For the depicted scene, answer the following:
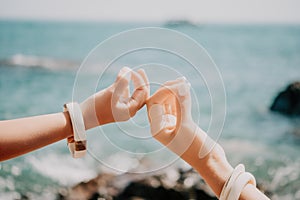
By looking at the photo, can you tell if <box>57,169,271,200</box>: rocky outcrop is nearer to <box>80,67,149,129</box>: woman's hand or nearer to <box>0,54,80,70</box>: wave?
<box>80,67,149,129</box>: woman's hand

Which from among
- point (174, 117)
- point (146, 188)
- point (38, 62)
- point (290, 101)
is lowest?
point (146, 188)

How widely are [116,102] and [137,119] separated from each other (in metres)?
0.21

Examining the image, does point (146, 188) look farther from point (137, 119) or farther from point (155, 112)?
point (155, 112)

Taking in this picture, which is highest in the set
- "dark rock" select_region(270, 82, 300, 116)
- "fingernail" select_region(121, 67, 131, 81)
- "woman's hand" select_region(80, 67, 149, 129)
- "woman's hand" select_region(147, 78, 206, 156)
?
"dark rock" select_region(270, 82, 300, 116)

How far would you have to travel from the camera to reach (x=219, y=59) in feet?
35.0

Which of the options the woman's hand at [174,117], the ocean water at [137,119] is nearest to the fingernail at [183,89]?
the woman's hand at [174,117]

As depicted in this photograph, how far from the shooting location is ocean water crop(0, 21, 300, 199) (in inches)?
30.7

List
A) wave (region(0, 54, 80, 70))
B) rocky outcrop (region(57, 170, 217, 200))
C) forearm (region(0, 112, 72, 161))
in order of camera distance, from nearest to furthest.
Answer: forearm (region(0, 112, 72, 161)), rocky outcrop (region(57, 170, 217, 200)), wave (region(0, 54, 80, 70))

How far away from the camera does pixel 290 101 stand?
5676mm

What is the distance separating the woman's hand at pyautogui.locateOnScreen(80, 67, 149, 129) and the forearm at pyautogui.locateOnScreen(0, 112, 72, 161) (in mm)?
36

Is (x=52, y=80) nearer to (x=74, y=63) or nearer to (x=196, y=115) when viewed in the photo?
(x=74, y=63)

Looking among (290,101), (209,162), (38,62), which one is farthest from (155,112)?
(38,62)

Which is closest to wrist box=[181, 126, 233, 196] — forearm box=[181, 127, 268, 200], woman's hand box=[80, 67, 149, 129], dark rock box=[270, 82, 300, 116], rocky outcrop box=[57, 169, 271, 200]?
forearm box=[181, 127, 268, 200]

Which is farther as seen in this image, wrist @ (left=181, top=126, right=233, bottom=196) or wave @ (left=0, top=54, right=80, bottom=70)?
wave @ (left=0, top=54, right=80, bottom=70)
